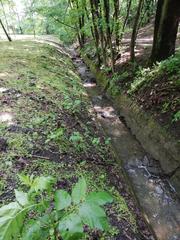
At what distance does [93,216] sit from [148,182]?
12.7 feet

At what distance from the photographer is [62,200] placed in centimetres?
141

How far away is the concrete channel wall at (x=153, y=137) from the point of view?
486 cm

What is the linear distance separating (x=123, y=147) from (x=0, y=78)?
11.9 ft

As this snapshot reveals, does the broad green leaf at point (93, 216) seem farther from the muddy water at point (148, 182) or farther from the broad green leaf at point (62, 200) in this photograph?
the muddy water at point (148, 182)

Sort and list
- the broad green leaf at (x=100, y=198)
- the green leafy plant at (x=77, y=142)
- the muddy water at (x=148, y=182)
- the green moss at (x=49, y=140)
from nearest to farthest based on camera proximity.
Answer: the broad green leaf at (x=100, y=198) < the green moss at (x=49, y=140) < the muddy water at (x=148, y=182) < the green leafy plant at (x=77, y=142)

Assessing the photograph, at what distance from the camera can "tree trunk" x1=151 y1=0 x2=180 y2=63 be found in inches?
258

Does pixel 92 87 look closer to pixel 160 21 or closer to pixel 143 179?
pixel 160 21

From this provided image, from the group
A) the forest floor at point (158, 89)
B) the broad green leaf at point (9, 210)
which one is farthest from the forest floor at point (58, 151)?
the broad green leaf at point (9, 210)

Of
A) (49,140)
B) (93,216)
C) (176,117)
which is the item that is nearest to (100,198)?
(93,216)

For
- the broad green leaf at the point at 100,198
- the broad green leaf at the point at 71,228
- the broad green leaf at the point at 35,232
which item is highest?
the broad green leaf at the point at 100,198

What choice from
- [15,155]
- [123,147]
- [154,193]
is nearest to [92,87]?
[123,147]

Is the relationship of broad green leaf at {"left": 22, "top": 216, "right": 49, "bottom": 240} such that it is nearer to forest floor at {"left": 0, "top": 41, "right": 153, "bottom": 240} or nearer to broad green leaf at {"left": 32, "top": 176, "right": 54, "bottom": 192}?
broad green leaf at {"left": 32, "top": 176, "right": 54, "bottom": 192}

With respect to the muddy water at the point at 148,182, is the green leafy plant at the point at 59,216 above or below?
above

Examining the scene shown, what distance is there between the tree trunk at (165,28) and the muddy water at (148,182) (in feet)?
7.23
